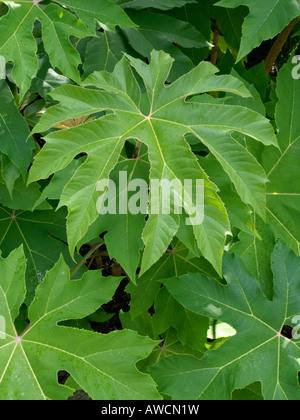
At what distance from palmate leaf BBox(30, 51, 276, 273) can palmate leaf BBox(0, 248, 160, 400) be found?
0.25 m

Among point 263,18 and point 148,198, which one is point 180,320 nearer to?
point 148,198

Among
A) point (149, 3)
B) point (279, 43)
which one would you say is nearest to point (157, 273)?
point (149, 3)

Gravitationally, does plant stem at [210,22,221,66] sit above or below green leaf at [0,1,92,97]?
below

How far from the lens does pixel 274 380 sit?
115 cm

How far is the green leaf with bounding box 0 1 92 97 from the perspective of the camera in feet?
3.50

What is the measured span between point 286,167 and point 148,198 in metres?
0.53

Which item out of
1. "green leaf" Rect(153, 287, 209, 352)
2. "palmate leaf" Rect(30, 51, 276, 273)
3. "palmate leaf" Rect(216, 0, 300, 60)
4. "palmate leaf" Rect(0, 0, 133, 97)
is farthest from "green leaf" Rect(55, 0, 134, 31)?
"green leaf" Rect(153, 287, 209, 352)

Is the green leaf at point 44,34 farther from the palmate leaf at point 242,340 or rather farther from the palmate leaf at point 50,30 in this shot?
the palmate leaf at point 242,340

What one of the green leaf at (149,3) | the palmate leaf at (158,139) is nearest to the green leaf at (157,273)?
the palmate leaf at (158,139)

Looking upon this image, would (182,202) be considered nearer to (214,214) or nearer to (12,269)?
(214,214)

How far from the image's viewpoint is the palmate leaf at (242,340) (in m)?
1.13

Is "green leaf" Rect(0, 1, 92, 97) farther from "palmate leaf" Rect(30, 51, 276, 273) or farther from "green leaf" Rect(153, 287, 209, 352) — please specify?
"green leaf" Rect(153, 287, 209, 352)

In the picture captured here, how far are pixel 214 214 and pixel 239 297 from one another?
0.39 metres

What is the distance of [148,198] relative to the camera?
961 millimetres
